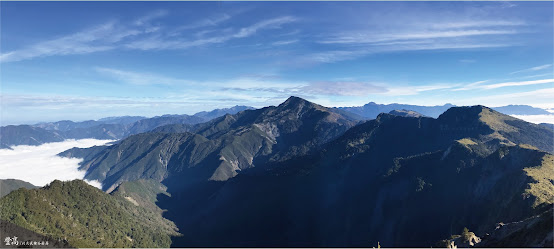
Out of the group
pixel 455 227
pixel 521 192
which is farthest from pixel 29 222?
pixel 521 192

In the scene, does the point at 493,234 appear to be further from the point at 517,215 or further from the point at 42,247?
the point at 42,247

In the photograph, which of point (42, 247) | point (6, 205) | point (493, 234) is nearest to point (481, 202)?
point (493, 234)

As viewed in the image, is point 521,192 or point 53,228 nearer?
point 521,192

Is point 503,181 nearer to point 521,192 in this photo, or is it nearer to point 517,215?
point 521,192

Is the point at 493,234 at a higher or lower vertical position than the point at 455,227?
higher

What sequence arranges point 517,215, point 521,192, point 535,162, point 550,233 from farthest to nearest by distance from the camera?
1. point 535,162
2. point 521,192
3. point 517,215
4. point 550,233

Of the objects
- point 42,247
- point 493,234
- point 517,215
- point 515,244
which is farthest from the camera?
point 517,215

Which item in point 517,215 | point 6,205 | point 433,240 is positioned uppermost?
point 517,215

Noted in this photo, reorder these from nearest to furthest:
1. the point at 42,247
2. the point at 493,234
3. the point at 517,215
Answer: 1. the point at 493,234
2. the point at 42,247
3. the point at 517,215

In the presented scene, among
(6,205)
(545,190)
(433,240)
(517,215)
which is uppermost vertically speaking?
(545,190)
